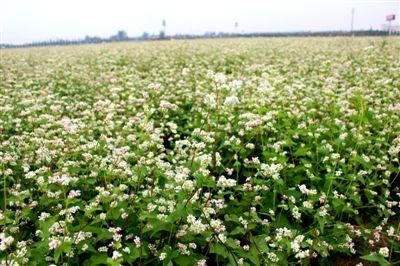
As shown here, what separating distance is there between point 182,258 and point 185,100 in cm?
600

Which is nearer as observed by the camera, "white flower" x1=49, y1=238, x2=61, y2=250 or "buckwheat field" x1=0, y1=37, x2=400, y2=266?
"white flower" x1=49, y1=238, x2=61, y2=250

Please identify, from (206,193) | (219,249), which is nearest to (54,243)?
(219,249)

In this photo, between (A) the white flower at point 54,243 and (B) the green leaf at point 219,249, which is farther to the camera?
(B) the green leaf at point 219,249

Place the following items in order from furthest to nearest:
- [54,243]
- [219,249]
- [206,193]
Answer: [206,193] < [219,249] < [54,243]

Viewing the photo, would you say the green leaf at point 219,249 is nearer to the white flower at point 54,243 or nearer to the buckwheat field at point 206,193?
the buckwheat field at point 206,193

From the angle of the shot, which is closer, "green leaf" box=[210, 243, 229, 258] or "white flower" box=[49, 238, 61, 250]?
"white flower" box=[49, 238, 61, 250]

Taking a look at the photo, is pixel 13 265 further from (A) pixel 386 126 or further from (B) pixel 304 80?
(B) pixel 304 80

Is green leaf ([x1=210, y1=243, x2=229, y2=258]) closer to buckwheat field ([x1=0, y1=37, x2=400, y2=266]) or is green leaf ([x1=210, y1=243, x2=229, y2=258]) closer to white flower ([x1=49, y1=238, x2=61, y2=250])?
buckwheat field ([x1=0, y1=37, x2=400, y2=266])

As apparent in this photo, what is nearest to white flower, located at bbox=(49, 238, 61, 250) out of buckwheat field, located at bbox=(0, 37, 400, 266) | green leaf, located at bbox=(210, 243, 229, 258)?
buckwheat field, located at bbox=(0, 37, 400, 266)

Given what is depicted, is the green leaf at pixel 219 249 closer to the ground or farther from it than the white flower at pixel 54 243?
closer to the ground

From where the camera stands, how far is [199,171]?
3.64 meters

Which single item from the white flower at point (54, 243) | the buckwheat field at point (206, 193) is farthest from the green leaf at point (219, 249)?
the white flower at point (54, 243)

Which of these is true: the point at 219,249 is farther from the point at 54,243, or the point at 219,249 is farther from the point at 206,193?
the point at 54,243

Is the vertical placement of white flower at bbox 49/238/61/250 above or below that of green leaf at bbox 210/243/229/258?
above
